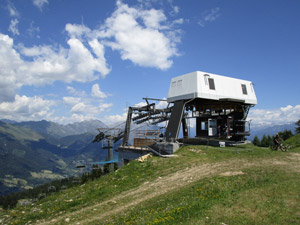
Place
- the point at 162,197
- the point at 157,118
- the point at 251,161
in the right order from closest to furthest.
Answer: the point at 162,197 → the point at 251,161 → the point at 157,118

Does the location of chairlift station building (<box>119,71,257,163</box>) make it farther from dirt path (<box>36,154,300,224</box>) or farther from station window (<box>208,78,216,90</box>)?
dirt path (<box>36,154,300,224</box>)

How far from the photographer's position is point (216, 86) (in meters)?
32.1

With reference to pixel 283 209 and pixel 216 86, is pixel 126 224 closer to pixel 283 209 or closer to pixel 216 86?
pixel 283 209

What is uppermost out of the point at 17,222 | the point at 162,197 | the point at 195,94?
the point at 195,94

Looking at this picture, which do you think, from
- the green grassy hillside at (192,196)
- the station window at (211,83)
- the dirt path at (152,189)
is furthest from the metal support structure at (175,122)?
the dirt path at (152,189)

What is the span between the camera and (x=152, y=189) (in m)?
15.4

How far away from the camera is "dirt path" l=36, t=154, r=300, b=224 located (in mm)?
12573

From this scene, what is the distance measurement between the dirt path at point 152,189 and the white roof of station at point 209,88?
1326 centimetres

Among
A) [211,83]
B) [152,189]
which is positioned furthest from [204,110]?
[152,189]

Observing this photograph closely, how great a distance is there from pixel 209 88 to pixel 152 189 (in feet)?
66.1

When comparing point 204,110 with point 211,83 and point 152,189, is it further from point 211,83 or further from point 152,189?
point 152,189

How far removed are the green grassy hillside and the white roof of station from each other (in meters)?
11.1

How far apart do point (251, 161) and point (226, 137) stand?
15.8 metres

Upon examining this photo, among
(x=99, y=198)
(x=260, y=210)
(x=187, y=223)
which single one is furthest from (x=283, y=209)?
(x=99, y=198)
